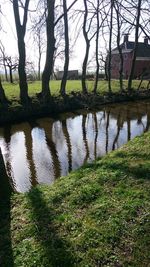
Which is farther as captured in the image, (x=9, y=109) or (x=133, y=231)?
(x=9, y=109)

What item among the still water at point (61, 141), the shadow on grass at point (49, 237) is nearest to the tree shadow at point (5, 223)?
the shadow on grass at point (49, 237)

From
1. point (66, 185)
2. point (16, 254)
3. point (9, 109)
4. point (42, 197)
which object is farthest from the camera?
point (9, 109)

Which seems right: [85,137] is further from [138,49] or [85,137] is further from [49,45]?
[138,49]

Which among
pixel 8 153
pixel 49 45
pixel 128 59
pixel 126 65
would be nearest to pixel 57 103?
pixel 49 45

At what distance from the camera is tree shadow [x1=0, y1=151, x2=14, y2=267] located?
4.64 meters

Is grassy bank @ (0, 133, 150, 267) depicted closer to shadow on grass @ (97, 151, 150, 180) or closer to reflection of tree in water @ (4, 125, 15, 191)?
shadow on grass @ (97, 151, 150, 180)

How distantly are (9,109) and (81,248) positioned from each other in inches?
526

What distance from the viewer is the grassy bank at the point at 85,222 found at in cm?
446

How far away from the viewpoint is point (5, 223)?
18.6 ft

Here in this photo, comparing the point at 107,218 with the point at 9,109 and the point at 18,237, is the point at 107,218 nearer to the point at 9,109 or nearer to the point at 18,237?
the point at 18,237

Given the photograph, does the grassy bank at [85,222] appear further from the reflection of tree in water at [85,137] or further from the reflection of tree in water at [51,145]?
the reflection of tree in water at [85,137]

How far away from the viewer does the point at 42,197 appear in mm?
6453

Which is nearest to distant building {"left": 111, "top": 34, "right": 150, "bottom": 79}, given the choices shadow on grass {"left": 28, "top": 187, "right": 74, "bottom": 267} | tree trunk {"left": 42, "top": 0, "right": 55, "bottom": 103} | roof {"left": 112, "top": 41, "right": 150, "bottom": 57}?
roof {"left": 112, "top": 41, "right": 150, "bottom": 57}

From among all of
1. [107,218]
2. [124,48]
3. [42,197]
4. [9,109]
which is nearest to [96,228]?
[107,218]
